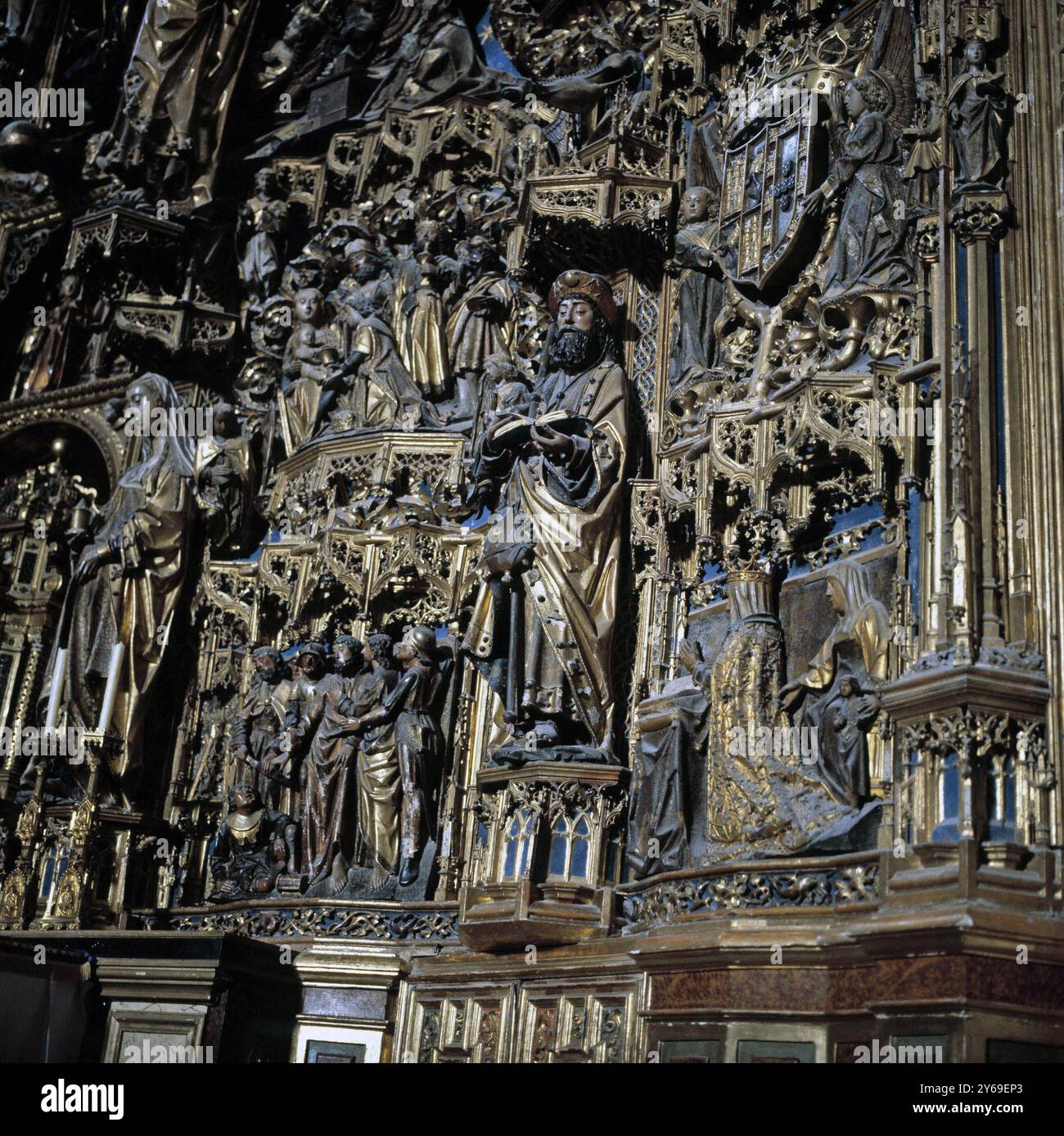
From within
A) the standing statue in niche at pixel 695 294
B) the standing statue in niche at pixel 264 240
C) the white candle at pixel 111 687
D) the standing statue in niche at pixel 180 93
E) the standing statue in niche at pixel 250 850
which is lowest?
the standing statue in niche at pixel 250 850

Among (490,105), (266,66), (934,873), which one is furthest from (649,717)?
(266,66)

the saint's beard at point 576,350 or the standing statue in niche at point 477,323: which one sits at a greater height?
the standing statue in niche at point 477,323

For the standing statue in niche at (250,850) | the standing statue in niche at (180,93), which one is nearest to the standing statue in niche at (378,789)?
the standing statue in niche at (250,850)

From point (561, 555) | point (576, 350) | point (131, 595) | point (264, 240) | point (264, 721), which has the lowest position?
point (264, 721)

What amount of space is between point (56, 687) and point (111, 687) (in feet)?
3.08

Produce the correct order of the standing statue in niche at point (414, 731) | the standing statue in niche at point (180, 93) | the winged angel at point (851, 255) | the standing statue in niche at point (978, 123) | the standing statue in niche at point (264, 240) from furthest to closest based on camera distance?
the standing statue in niche at point (180, 93), the standing statue in niche at point (264, 240), the standing statue in niche at point (414, 731), the winged angel at point (851, 255), the standing statue in niche at point (978, 123)

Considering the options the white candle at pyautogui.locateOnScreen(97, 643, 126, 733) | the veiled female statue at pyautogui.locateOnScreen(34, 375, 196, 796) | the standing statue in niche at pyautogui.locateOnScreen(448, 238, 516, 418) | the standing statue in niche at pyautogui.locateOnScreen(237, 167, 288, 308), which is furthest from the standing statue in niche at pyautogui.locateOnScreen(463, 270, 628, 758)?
the standing statue in niche at pyautogui.locateOnScreen(237, 167, 288, 308)

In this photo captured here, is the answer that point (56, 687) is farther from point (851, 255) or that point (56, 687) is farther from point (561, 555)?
point (851, 255)

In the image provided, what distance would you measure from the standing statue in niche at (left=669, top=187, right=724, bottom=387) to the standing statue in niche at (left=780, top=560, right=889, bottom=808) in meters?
2.32

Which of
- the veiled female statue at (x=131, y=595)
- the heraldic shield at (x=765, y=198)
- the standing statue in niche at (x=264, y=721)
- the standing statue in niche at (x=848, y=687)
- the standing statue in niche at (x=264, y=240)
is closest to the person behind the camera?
the standing statue in niche at (x=848, y=687)

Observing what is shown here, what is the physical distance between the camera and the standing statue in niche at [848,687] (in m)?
8.89

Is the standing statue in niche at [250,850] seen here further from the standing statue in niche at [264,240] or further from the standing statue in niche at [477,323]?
the standing statue in niche at [264,240]

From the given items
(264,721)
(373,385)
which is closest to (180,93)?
(373,385)

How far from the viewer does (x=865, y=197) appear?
33.5ft
